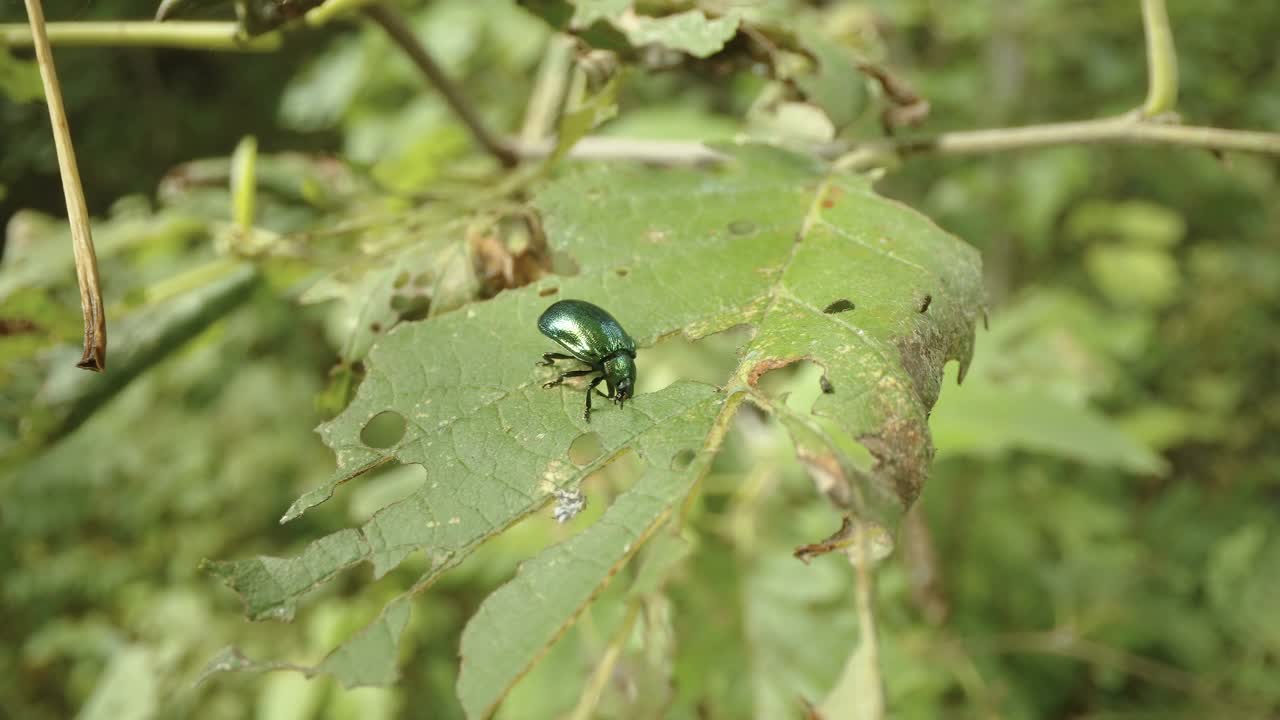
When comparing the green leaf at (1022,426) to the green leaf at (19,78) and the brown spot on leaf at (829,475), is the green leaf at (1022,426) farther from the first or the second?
the green leaf at (19,78)

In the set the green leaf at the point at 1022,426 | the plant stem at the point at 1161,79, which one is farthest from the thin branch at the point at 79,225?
the green leaf at the point at 1022,426

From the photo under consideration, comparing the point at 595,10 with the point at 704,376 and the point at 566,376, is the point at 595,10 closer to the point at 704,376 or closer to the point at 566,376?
the point at 566,376

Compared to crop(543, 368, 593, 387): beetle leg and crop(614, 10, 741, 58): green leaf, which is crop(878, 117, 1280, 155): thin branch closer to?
crop(614, 10, 741, 58): green leaf

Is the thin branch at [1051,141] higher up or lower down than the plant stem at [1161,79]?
lower down

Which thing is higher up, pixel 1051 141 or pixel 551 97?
pixel 1051 141

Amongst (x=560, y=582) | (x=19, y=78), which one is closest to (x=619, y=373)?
(x=560, y=582)
